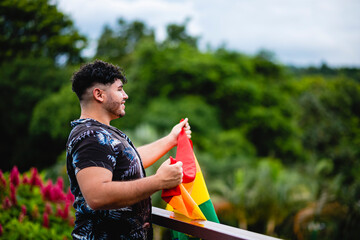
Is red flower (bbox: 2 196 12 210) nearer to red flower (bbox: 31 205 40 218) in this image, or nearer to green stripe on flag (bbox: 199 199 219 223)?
red flower (bbox: 31 205 40 218)

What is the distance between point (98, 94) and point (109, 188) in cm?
60

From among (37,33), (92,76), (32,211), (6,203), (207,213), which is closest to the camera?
(92,76)

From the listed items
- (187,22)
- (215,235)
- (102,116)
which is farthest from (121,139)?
(187,22)

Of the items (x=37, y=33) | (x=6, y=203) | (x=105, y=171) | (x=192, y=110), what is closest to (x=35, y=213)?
(x=6, y=203)

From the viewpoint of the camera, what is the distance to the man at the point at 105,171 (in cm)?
154

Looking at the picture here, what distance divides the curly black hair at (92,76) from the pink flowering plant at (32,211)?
1.90m

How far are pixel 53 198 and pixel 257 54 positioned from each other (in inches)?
1161

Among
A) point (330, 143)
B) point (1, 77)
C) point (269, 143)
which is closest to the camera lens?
point (1, 77)

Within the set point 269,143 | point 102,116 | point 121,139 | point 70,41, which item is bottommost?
point 269,143

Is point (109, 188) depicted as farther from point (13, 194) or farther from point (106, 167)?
point (13, 194)

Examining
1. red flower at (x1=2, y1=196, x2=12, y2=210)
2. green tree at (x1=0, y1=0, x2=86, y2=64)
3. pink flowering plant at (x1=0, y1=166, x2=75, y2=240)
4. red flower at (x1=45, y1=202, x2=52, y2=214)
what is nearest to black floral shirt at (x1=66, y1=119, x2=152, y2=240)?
pink flowering plant at (x1=0, y1=166, x2=75, y2=240)

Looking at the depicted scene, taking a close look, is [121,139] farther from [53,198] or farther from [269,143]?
[269,143]

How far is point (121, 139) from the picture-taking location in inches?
72.2

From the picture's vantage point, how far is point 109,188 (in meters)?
1.51
